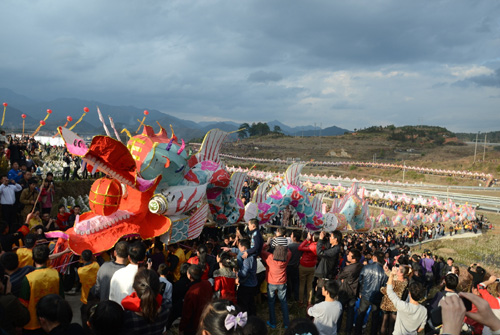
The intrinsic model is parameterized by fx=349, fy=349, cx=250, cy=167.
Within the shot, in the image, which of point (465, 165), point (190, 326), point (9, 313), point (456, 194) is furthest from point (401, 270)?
point (465, 165)

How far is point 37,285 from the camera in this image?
3082 mm

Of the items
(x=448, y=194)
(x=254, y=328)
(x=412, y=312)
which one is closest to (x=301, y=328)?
(x=254, y=328)

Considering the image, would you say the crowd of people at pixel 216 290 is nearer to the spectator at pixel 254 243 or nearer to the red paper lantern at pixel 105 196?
the spectator at pixel 254 243

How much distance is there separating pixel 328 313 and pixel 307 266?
2.30 m

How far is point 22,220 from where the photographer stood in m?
7.66

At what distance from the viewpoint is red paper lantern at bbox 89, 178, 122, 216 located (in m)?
5.04

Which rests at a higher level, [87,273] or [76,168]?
[76,168]

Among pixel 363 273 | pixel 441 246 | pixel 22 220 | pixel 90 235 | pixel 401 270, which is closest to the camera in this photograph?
pixel 401 270

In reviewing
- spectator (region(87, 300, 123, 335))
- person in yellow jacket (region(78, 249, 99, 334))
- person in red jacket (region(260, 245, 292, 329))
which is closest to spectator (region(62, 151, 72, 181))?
person in yellow jacket (region(78, 249, 99, 334))

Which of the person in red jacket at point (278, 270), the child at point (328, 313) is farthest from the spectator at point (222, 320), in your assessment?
the person in red jacket at point (278, 270)

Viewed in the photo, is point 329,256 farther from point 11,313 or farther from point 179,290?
point 11,313

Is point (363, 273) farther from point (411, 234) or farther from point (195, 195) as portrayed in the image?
point (411, 234)

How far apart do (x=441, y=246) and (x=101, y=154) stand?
18.9m

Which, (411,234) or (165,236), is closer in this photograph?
(165,236)
